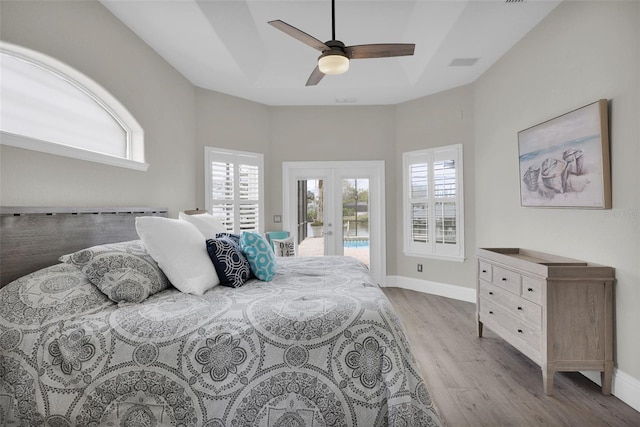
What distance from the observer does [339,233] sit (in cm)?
506

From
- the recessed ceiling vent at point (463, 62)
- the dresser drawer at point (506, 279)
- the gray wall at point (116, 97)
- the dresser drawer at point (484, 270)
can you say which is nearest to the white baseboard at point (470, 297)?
the dresser drawer at point (506, 279)

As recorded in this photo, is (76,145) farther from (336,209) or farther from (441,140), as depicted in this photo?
(441,140)

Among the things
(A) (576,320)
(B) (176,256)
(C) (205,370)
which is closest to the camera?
(C) (205,370)

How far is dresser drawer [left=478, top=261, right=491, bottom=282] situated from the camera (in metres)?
2.83

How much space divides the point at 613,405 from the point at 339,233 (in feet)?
11.6

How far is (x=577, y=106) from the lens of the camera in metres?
2.45

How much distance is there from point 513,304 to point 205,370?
2284 mm

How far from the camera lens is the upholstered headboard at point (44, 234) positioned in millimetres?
1708

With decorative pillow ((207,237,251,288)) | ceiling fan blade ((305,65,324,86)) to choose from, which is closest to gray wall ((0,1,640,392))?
decorative pillow ((207,237,251,288))

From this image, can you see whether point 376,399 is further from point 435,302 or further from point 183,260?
point 435,302

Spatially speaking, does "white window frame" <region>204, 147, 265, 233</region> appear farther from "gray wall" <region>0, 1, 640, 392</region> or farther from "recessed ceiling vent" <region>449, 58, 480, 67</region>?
"recessed ceiling vent" <region>449, 58, 480, 67</region>

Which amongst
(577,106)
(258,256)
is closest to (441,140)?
(577,106)

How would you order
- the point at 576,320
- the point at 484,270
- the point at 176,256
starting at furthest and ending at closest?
the point at 484,270 < the point at 576,320 < the point at 176,256

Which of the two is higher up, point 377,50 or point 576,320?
point 377,50
